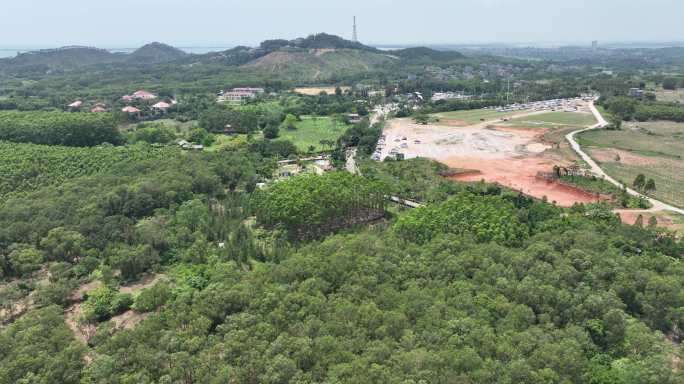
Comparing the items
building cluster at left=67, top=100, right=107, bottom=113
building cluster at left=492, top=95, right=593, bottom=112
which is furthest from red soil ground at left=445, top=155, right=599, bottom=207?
building cluster at left=67, top=100, right=107, bottom=113

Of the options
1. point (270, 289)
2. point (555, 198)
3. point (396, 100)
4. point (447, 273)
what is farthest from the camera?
point (396, 100)

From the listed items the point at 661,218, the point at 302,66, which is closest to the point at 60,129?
the point at 661,218

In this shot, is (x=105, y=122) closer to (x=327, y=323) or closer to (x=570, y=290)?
(x=327, y=323)

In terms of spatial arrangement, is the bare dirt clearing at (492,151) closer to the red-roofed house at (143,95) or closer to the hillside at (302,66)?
the red-roofed house at (143,95)

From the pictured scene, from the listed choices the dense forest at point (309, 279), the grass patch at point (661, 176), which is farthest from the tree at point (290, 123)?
the grass patch at point (661, 176)

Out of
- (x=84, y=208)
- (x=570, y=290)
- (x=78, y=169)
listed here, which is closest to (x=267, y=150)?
(x=78, y=169)

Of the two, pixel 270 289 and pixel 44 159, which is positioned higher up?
pixel 44 159

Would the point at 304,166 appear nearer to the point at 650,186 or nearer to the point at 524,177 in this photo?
the point at 524,177
